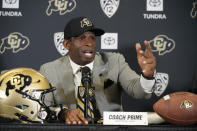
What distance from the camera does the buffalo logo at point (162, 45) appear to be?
2287 millimetres

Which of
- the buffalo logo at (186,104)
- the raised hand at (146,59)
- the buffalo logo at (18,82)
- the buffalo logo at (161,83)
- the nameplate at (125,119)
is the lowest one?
the buffalo logo at (161,83)

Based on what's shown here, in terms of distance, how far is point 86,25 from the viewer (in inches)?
70.7

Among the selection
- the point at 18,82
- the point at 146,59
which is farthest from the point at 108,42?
the point at 18,82

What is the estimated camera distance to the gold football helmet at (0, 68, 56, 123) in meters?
1.35

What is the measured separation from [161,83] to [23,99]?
3.97 feet

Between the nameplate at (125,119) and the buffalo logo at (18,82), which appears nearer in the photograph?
the nameplate at (125,119)

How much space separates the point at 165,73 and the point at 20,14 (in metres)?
1.12

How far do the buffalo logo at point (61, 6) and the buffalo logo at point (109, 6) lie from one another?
0.21 m

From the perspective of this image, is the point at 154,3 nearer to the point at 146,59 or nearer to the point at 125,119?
the point at 146,59

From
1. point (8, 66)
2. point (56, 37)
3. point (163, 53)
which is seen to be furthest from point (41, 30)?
point (163, 53)

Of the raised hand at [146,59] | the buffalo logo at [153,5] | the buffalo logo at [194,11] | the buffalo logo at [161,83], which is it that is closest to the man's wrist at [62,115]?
the raised hand at [146,59]

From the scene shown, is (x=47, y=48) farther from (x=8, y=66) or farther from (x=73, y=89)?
(x=73, y=89)

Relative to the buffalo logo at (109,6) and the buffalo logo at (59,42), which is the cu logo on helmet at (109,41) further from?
the buffalo logo at (59,42)

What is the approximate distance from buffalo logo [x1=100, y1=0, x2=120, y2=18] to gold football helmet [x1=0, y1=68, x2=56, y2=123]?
106cm
